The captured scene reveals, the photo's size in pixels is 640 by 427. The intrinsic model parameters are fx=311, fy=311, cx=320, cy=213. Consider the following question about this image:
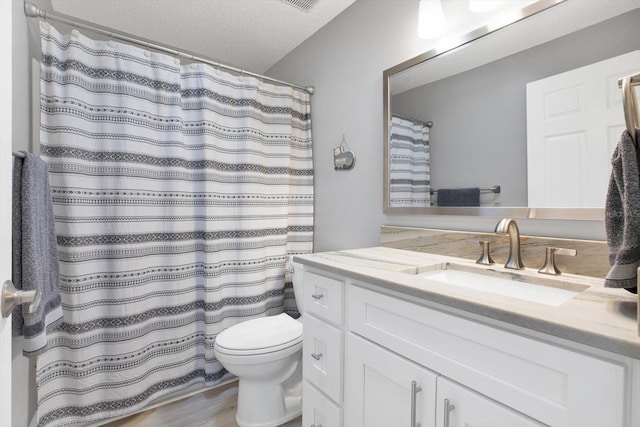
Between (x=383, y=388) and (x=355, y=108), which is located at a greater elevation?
(x=355, y=108)

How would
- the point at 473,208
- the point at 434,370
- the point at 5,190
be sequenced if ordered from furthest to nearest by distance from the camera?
the point at 473,208 < the point at 434,370 < the point at 5,190

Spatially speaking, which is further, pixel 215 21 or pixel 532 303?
pixel 215 21

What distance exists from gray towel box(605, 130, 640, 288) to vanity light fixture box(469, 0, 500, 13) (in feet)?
3.03

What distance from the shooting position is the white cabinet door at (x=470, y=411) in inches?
26.6

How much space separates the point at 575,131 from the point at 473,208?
17.1 inches

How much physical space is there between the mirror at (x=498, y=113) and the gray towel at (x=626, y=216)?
424mm

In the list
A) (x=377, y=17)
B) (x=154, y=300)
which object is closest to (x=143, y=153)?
(x=154, y=300)

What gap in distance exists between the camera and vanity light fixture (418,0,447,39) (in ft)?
4.58

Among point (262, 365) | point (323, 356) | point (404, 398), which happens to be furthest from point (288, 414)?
point (404, 398)

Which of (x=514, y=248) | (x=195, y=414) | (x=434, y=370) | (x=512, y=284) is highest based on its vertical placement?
(x=514, y=248)

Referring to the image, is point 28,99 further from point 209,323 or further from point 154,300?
point 209,323

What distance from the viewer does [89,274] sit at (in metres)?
1.55

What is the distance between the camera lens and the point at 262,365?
1504 mm

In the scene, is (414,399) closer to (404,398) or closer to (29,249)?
(404,398)
